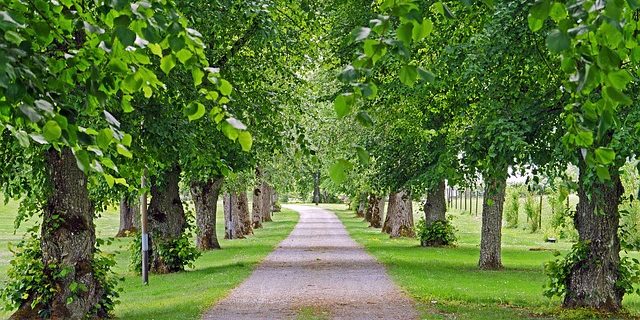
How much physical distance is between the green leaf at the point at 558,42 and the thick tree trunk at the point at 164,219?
22.0 meters

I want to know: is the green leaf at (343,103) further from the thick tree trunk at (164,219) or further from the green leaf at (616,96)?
the thick tree trunk at (164,219)

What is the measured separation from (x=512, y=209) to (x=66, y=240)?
144 feet

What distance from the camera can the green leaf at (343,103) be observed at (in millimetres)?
2691

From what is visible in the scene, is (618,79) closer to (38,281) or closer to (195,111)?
(195,111)

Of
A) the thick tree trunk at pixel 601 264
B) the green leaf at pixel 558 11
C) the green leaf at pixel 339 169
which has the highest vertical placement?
the green leaf at pixel 558 11

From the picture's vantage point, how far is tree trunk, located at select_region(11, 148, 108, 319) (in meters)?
13.1

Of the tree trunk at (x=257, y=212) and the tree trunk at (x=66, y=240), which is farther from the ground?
the tree trunk at (x=66, y=240)

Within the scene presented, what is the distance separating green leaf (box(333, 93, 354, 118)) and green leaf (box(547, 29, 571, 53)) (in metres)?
0.61

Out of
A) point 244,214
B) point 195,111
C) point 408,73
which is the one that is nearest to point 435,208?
point 244,214

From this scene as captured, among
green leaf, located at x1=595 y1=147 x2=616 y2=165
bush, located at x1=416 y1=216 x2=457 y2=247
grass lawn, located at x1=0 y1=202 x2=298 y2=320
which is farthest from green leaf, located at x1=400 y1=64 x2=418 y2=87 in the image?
bush, located at x1=416 y1=216 x2=457 y2=247

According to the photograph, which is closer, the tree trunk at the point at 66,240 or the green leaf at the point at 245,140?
the green leaf at the point at 245,140

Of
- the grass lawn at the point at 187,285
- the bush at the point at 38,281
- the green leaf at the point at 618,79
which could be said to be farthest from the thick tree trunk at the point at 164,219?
the green leaf at the point at 618,79

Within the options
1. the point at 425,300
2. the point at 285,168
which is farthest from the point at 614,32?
the point at 285,168

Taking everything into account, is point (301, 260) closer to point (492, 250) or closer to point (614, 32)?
point (492, 250)
